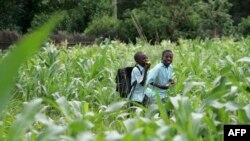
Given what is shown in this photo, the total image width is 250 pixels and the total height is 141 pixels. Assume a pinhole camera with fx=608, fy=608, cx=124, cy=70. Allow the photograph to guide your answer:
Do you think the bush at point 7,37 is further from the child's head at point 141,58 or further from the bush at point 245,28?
the child's head at point 141,58

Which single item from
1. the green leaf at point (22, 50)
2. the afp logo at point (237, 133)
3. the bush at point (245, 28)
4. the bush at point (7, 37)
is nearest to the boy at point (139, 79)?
the afp logo at point (237, 133)

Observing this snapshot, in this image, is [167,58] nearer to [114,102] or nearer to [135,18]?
[114,102]

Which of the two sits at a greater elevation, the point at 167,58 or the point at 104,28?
the point at 167,58

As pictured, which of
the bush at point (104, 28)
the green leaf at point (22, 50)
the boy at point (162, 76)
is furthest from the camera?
the bush at point (104, 28)

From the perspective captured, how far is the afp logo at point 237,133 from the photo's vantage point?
2929 millimetres

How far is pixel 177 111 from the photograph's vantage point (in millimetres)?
3443

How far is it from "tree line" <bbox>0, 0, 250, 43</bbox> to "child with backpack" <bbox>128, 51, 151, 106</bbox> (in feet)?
42.1

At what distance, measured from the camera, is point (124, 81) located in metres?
7.14

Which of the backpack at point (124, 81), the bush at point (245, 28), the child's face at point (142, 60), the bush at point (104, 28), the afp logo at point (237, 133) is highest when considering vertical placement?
the afp logo at point (237, 133)

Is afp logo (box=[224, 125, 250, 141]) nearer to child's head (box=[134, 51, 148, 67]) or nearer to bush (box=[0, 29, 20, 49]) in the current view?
child's head (box=[134, 51, 148, 67])

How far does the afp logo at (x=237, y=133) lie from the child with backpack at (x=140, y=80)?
3528 millimetres

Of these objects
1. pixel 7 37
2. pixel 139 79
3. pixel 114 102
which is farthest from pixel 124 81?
pixel 7 37

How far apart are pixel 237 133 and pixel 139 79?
3.67 metres

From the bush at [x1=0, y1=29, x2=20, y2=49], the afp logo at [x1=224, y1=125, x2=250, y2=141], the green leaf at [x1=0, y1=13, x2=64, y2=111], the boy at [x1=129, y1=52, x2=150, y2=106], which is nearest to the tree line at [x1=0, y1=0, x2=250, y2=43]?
the bush at [x1=0, y1=29, x2=20, y2=49]
